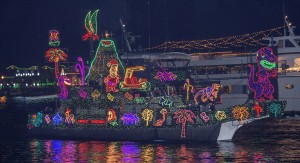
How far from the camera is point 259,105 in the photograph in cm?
4141

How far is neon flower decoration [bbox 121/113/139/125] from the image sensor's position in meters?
42.4

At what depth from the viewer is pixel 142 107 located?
1673 inches

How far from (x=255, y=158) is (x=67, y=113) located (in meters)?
14.7

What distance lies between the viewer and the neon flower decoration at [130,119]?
42.4m

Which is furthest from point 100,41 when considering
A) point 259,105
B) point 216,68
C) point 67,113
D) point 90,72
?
point 216,68

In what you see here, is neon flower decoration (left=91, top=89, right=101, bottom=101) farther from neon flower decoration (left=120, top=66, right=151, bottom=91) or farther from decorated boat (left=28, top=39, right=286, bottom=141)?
neon flower decoration (left=120, top=66, right=151, bottom=91)

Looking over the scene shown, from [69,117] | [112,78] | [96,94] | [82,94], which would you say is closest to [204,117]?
[112,78]

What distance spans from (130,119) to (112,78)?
311 cm

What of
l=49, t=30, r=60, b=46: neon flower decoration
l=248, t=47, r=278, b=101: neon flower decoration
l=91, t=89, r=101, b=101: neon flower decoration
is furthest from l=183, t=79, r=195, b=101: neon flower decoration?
l=49, t=30, r=60, b=46: neon flower decoration

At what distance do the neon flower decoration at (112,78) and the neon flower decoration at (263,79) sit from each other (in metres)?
8.95

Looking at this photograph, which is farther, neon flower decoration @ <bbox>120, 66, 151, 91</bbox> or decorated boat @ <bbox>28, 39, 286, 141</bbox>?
neon flower decoration @ <bbox>120, 66, 151, 91</bbox>

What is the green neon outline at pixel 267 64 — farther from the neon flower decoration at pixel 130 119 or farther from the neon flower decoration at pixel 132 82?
the neon flower decoration at pixel 130 119

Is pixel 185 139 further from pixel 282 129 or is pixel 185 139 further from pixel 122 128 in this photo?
pixel 282 129

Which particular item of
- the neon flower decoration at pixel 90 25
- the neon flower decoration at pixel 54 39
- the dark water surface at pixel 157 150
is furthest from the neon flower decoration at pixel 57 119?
the neon flower decoration at pixel 90 25
